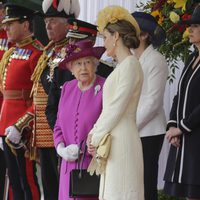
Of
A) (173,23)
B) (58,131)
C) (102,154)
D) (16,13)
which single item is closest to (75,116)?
(58,131)

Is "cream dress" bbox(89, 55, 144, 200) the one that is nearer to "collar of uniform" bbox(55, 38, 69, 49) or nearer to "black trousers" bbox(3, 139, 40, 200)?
"collar of uniform" bbox(55, 38, 69, 49)

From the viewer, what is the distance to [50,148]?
17.8 ft

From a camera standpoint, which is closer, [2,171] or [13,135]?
[13,135]

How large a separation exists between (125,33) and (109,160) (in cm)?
71

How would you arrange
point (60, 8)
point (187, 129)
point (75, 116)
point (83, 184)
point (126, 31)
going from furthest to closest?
point (60, 8), point (75, 116), point (187, 129), point (83, 184), point (126, 31)

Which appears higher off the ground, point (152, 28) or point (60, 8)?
point (60, 8)

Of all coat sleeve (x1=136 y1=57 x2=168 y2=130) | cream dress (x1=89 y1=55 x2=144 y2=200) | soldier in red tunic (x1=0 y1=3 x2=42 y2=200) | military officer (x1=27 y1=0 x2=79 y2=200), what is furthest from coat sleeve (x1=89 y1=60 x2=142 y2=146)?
soldier in red tunic (x1=0 y1=3 x2=42 y2=200)

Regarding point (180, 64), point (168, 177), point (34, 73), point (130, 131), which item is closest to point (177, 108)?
point (168, 177)

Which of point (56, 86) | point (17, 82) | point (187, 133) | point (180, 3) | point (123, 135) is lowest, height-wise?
point (123, 135)

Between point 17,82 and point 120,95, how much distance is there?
1.83 metres

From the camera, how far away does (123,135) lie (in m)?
4.12

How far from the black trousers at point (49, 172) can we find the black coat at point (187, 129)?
944 millimetres

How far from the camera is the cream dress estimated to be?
4.10m

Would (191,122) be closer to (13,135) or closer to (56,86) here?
(56,86)
